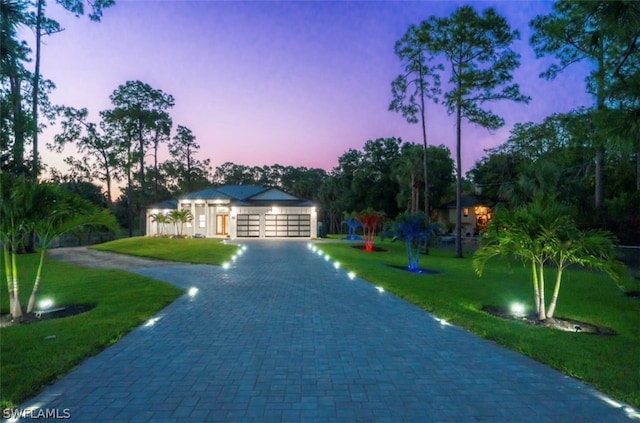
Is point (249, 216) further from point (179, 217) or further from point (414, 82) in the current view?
point (414, 82)

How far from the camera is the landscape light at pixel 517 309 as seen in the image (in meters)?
7.35

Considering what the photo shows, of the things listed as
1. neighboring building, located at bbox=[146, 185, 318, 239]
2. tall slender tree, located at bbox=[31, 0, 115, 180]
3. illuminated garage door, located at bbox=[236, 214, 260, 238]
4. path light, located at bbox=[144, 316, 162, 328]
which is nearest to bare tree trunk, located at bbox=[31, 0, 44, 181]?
tall slender tree, located at bbox=[31, 0, 115, 180]

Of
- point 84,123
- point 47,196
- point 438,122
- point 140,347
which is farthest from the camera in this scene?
point 84,123

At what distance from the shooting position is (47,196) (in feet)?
22.4

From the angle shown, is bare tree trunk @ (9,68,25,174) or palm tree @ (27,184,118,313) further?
bare tree trunk @ (9,68,25,174)

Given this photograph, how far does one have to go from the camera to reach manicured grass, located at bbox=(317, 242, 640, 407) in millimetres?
4211

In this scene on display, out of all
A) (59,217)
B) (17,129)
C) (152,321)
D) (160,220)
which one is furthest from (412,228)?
(160,220)

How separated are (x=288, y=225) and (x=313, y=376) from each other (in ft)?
93.8

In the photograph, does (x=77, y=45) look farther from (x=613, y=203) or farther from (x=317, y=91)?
(x=613, y=203)

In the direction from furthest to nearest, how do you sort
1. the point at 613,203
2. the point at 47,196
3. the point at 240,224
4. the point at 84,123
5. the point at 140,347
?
the point at 84,123, the point at 240,224, the point at 613,203, the point at 47,196, the point at 140,347

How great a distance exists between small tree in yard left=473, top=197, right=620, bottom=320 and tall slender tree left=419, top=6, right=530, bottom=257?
1411 centimetres

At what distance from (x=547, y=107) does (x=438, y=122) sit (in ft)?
22.6

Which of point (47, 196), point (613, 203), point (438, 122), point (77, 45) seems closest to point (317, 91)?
point (438, 122)

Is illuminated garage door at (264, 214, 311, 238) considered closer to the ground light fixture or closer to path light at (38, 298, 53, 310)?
path light at (38, 298, 53, 310)
